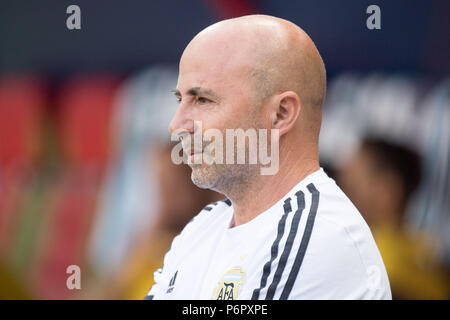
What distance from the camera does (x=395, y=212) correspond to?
183 inches

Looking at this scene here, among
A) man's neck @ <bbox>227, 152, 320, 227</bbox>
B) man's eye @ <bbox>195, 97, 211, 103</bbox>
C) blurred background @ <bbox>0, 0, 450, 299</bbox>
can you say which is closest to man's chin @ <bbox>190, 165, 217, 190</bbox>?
Answer: man's neck @ <bbox>227, 152, 320, 227</bbox>

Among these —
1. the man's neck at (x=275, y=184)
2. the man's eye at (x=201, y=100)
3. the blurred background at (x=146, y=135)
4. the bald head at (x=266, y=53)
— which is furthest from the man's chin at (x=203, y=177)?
the blurred background at (x=146, y=135)

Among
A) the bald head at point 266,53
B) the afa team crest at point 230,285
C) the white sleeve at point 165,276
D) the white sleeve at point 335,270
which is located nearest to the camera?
the white sleeve at point 335,270

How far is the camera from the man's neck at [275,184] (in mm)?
2160

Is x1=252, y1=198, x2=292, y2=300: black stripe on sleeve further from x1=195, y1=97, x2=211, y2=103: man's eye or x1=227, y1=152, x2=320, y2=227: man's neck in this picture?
x1=195, y1=97, x2=211, y2=103: man's eye

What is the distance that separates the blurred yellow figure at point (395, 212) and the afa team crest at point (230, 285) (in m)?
2.75

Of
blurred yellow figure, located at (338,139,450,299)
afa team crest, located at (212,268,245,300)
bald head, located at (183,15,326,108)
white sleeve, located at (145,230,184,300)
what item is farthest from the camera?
blurred yellow figure, located at (338,139,450,299)

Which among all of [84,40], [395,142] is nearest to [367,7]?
[395,142]

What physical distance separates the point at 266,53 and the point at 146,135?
10.0 ft

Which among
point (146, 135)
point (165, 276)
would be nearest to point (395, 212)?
point (146, 135)

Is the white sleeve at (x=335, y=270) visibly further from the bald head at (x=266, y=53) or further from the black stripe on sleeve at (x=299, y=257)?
the bald head at (x=266, y=53)

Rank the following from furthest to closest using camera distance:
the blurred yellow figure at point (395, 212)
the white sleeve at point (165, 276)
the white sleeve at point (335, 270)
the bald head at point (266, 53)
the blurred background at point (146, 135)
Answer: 1. the blurred background at point (146, 135)
2. the blurred yellow figure at point (395, 212)
3. the white sleeve at point (165, 276)
4. the bald head at point (266, 53)
5. the white sleeve at point (335, 270)

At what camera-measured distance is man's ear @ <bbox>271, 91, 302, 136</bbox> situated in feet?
6.95

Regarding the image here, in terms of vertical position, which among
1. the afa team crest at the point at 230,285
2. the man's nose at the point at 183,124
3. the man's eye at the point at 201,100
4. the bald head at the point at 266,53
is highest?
the bald head at the point at 266,53
